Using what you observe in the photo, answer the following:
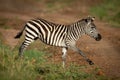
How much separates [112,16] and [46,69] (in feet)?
39.7

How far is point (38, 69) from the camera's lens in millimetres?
11953

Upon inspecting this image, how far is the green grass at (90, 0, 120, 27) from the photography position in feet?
74.2

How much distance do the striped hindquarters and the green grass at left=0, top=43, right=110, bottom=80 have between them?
66cm

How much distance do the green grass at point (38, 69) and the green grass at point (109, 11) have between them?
8188mm

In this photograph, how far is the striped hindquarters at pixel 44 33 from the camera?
42.6ft

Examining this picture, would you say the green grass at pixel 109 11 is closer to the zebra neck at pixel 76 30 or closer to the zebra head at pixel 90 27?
the zebra head at pixel 90 27

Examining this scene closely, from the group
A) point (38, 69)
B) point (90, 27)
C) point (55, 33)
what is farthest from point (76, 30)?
point (38, 69)

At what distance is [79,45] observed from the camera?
15.9 metres

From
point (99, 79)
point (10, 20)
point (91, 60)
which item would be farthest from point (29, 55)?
point (10, 20)

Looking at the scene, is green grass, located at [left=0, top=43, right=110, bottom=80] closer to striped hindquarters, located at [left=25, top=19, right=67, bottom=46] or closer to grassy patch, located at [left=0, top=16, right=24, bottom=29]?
striped hindquarters, located at [left=25, top=19, right=67, bottom=46]

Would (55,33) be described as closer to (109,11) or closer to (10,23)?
(10,23)

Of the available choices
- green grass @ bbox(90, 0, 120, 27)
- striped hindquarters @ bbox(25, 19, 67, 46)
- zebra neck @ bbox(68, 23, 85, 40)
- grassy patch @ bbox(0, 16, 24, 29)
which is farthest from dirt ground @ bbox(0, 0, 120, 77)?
striped hindquarters @ bbox(25, 19, 67, 46)

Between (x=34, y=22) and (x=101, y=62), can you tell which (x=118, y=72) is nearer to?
(x=101, y=62)

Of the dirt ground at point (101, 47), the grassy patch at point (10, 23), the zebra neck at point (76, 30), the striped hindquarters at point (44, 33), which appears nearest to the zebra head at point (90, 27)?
the zebra neck at point (76, 30)
